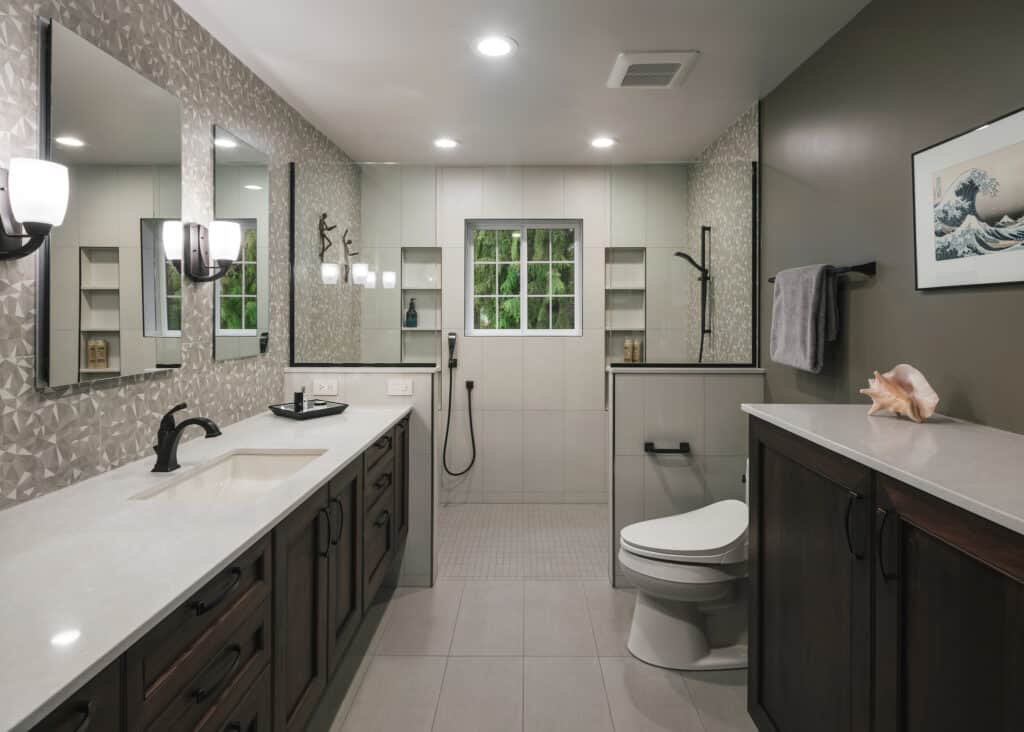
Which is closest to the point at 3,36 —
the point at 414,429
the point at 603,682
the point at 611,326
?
the point at 414,429

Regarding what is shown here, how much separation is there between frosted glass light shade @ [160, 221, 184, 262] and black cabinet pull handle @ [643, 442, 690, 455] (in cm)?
220

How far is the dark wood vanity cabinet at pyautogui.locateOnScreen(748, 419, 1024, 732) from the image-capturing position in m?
0.92

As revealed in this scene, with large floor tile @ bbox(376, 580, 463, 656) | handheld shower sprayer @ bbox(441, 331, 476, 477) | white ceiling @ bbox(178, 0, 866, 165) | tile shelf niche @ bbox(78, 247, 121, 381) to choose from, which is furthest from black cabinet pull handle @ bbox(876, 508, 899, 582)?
handheld shower sprayer @ bbox(441, 331, 476, 477)

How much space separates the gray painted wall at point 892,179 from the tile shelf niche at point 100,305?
2484 millimetres

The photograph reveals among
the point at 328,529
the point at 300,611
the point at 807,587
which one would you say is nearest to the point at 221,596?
the point at 300,611

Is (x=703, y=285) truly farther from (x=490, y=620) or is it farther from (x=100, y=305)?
(x=100, y=305)

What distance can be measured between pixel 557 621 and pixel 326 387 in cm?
157

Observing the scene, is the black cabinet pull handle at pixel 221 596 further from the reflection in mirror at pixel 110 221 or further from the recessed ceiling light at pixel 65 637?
the reflection in mirror at pixel 110 221

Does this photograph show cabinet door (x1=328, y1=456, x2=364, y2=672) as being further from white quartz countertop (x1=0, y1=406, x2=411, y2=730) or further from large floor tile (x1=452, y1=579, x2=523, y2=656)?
large floor tile (x1=452, y1=579, x2=523, y2=656)

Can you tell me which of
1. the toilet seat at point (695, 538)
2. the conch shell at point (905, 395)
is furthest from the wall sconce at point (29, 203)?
the conch shell at point (905, 395)

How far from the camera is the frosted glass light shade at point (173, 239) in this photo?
6.68 ft

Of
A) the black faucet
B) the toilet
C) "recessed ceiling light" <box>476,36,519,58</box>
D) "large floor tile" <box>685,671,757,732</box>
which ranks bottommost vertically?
"large floor tile" <box>685,671,757,732</box>

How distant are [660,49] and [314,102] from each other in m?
1.75

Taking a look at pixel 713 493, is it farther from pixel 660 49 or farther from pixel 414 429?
pixel 660 49
